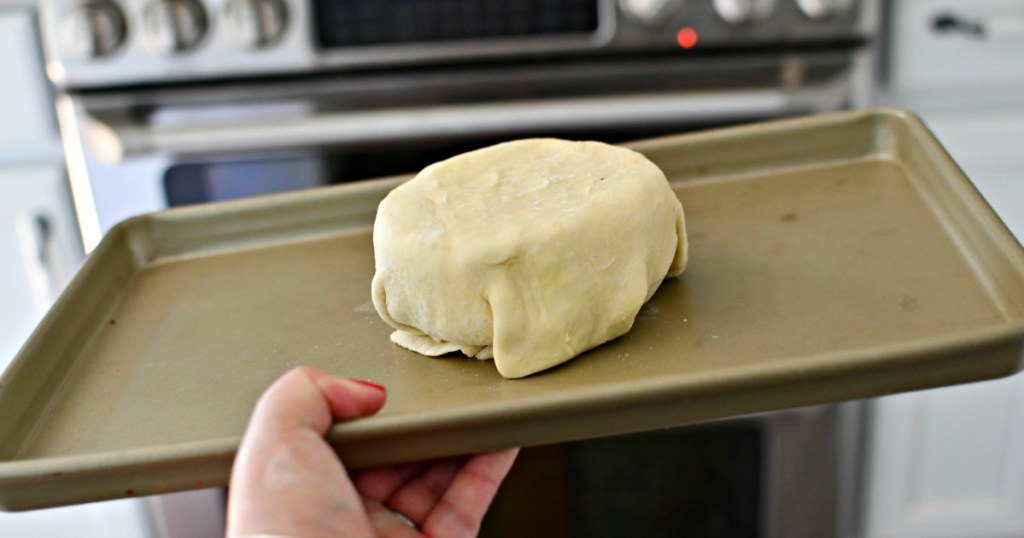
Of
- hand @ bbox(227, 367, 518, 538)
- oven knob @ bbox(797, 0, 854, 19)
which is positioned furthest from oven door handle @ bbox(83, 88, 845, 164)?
hand @ bbox(227, 367, 518, 538)

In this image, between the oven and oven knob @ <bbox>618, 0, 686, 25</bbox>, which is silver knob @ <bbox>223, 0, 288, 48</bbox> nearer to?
the oven

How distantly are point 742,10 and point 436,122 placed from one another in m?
0.44

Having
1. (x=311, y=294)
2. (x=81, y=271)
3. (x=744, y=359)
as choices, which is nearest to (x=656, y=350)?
(x=744, y=359)

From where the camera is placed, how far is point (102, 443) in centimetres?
72

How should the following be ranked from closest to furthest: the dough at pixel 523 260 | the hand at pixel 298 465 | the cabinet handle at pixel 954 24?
the hand at pixel 298 465, the dough at pixel 523 260, the cabinet handle at pixel 954 24

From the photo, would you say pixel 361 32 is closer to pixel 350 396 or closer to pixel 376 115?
pixel 376 115

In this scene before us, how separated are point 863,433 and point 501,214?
910mm

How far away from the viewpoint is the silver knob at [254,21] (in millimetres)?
1263

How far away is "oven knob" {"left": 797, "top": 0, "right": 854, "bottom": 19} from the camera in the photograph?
1.22 meters

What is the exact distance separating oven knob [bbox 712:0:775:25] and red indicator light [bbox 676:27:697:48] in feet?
0.14

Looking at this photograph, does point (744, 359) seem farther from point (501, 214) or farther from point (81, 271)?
point (81, 271)

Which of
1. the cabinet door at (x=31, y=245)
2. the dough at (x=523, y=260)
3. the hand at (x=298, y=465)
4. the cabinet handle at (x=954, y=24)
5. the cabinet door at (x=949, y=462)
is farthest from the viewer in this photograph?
the cabinet door at (x=949, y=462)

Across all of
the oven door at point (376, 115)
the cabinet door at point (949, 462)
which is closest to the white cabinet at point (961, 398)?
the cabinet door at point (949, 462)

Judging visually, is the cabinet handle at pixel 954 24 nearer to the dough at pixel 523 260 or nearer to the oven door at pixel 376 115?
the oven door at pixel 376 115
